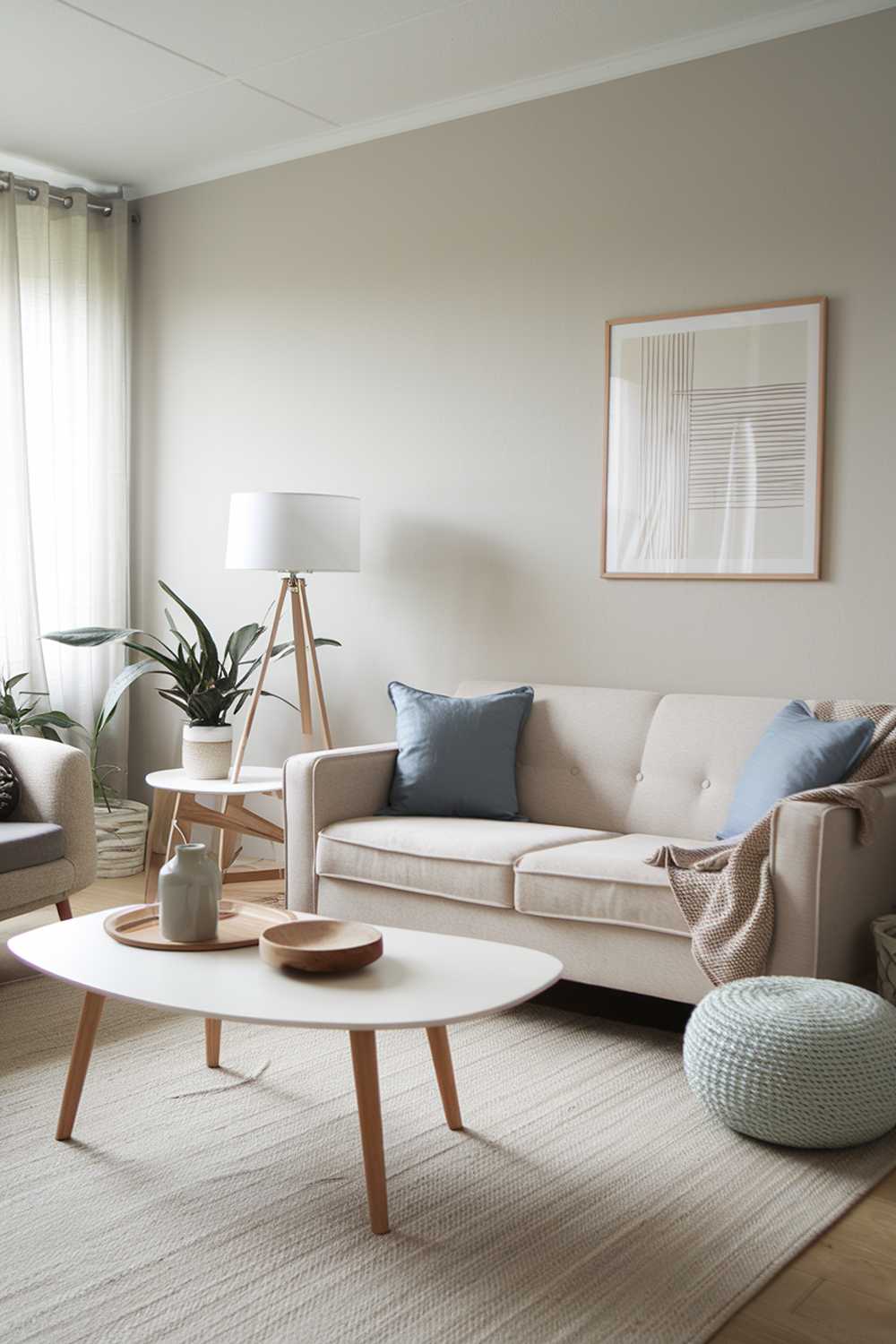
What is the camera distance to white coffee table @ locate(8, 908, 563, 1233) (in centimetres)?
207

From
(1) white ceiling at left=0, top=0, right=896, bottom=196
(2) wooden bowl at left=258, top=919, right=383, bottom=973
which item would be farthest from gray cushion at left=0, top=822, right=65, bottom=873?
(1) white ceiling at left=0, top=0, right=896, bottom=196

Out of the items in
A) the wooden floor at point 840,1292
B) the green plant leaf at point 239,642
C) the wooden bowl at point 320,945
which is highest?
the green plant leaf at point 239,642

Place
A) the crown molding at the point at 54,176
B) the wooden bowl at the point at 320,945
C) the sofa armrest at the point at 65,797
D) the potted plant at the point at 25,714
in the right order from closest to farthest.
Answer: the wooden bowl at the point at 320,945 < the sofa armrest at the point at 65,797 < the potted plant at the point at 25,714 < the crown molding at the point at 54,176

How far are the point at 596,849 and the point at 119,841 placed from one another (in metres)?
2.27

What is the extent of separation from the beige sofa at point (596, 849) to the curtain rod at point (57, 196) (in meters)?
2.61

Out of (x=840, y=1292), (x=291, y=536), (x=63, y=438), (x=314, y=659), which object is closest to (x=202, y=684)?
(x=314, y=659)

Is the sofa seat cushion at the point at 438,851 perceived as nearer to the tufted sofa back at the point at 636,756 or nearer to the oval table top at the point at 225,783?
the tufted sofa back at the point at 636,756

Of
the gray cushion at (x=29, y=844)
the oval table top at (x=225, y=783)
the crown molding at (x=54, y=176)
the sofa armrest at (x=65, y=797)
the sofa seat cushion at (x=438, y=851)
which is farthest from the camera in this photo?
the crown molding at (x=54, y=176)

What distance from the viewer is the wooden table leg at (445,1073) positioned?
2.46 meters

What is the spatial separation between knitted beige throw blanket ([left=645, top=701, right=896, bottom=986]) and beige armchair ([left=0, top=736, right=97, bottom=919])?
1.74 m

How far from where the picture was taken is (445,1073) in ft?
8.14

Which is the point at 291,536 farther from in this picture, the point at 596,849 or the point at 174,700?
the point at 596,849

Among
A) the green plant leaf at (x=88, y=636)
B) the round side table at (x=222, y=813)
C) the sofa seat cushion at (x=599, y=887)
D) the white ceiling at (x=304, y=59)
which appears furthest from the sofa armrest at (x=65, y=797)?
the white ceiling at (x=304, y=59)

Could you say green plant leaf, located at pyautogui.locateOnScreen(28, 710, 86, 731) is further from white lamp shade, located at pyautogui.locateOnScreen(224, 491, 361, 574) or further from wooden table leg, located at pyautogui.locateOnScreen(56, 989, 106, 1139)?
wooden table leg, located at pyautogui.locateOnScreen(56, 989, 106, 1139)
